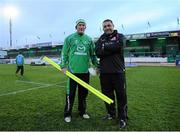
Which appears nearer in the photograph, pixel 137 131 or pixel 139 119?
pixel 137 131

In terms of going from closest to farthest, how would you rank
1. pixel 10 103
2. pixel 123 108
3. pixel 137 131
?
pixel 137 131, pixel 123 108, pixel 10 103

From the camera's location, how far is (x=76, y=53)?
13.7 feet

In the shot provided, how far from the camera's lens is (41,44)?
57.7 m

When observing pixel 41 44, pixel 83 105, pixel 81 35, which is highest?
pixel 41 44

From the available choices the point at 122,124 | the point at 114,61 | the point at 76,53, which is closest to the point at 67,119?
the point at 122,124

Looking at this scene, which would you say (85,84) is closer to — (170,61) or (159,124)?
(159,124)

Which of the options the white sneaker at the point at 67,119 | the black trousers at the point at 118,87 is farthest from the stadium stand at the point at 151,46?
the white sneaker at the point at 67,119

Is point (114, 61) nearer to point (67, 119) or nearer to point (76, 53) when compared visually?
point (76, 53)

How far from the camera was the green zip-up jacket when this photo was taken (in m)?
4.17

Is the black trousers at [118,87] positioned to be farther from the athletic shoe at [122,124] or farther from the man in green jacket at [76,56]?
the man in green jacket at [76,56]

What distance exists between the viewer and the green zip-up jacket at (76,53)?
4172mm

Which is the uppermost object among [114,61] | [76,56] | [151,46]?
[151,46]

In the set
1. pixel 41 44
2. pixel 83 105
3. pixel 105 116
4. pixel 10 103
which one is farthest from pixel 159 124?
pixel 41 44

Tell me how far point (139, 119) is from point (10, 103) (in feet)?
10.9
